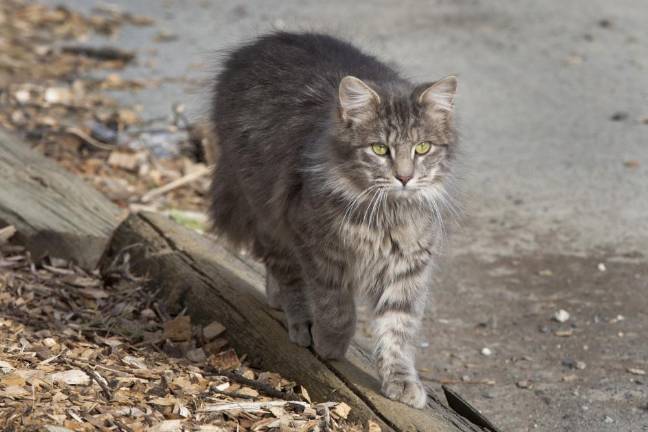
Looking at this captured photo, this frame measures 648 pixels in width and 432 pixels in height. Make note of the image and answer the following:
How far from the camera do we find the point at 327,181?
4086mm

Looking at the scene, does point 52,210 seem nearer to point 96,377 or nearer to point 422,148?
point 96,377

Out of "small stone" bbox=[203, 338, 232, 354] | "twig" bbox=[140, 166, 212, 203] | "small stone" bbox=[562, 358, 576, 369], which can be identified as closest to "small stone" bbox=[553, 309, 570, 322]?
"small stone" bbox=[562, 358, 576, 369]

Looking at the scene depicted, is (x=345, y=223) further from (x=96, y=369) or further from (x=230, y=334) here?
(x=96, y=369)

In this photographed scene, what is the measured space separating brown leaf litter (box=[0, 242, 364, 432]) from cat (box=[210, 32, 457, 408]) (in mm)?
362

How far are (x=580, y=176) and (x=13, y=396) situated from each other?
16.1ft

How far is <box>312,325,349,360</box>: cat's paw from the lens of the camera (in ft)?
13.8

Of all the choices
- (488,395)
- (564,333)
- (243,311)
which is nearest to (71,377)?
(243,311)

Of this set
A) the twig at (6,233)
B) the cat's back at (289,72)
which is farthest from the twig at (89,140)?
the cat's back at (289,72)

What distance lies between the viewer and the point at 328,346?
Answer: 420 centimetres

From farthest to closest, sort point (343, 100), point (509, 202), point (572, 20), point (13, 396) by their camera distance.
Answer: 1. point (572, 20)
2. point (509, 202)
3. point (343, 100)
4. point (13, 396)

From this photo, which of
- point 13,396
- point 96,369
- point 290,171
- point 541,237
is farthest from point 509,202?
point 13,396

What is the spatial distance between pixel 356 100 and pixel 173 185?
3033 millimetres

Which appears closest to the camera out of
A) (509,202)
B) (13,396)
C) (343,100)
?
(13,396)

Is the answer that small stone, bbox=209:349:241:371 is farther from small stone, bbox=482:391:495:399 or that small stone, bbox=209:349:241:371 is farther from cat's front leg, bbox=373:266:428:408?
small stone, bbox=482:391:495:399
